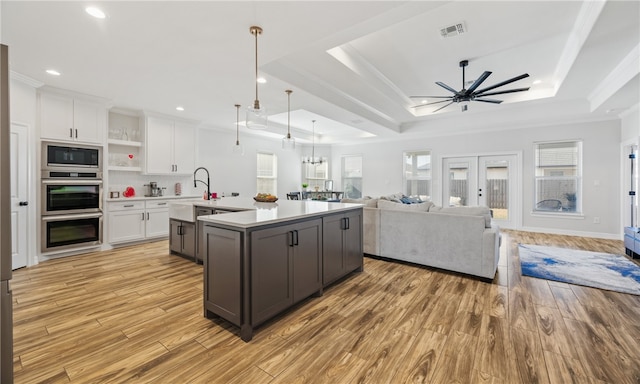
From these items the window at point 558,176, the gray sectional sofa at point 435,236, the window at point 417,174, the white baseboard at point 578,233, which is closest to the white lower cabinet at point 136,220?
the gray sectional sofa at point 435,236

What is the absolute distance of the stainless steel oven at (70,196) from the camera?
4137 millimetres

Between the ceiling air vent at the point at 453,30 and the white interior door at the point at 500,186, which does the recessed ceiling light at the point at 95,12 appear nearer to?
the ceiling air vent at the point at 453,30

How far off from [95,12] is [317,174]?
8018 millimetres

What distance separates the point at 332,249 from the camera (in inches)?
118

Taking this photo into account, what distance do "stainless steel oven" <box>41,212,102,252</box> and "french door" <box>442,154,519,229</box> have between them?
8.07 metres

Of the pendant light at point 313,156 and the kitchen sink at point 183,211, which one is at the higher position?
the pendant light at point 313,156

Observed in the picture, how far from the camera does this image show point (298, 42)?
9.07 feet

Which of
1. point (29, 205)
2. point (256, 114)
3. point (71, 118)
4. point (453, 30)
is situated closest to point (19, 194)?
point (29, 205)

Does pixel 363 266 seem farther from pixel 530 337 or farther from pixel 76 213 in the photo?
pixel 76 213

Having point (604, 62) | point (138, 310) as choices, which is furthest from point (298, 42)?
point (604, 62)

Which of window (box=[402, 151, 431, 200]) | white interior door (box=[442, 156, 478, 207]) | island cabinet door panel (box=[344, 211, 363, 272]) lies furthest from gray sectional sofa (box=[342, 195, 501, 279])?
window (box=[402, 151, 431, 200])

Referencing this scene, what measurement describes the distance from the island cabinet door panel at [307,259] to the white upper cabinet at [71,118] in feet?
14.8

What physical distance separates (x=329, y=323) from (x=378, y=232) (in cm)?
209

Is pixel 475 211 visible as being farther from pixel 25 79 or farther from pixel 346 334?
pixel 25 79
